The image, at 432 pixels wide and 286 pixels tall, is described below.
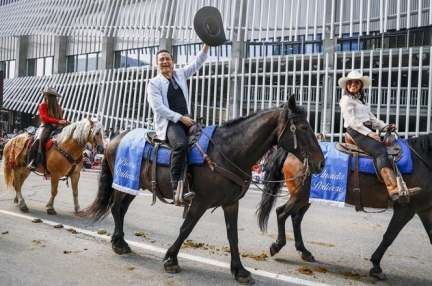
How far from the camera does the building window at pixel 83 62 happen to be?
28.3 metres

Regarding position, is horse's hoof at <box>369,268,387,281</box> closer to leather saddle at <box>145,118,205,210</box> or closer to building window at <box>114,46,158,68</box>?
leather saddle at <box>145,118,205,210</box>

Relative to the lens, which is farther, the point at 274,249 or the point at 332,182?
the point at 332,182

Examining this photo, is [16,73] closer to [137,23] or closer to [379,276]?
[137,23]

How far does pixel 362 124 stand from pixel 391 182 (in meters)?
0.90

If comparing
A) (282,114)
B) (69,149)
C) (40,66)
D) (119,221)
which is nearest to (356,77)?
(282,114)

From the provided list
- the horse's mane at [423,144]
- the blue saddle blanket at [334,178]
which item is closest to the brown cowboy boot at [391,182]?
the blue saddle blanket at [334,178]

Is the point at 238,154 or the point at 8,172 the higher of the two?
the point at 238,154

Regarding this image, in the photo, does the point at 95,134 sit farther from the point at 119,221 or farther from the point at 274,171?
the point at 274,171

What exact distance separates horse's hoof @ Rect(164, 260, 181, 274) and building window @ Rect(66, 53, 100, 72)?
85.5ft

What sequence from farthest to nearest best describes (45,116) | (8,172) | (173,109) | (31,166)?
(8,172) → (45,116) → (31,166) → (173,109)

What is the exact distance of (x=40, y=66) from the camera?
3250cm

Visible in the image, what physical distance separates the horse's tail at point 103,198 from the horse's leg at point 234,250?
208 cm

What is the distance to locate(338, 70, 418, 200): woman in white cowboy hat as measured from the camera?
4.88 meters

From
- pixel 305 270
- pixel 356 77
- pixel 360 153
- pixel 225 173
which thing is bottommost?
pixel 305 270
